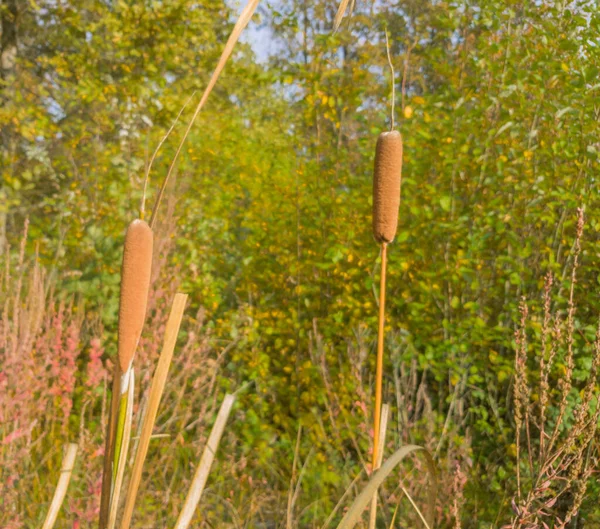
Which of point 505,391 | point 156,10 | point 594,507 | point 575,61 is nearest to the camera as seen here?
point 594,507

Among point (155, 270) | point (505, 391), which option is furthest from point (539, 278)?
point (155, 270)

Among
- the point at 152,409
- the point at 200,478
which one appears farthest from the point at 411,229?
the point at 152,409

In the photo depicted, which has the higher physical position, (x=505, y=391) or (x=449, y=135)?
(x=449, y=135)

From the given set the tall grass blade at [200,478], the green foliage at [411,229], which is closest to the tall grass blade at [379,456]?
the tall grass blade at [200,478]

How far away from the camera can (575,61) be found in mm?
2951

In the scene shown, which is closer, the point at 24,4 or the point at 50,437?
the point at 50,437

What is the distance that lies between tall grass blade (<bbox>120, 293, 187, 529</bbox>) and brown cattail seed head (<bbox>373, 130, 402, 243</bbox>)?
17 cm

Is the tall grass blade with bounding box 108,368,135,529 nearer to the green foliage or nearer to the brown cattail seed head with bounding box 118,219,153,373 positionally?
the brown cattail seed head with bounding box 118,219,153,373

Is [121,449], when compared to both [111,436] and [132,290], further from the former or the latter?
[132,290]

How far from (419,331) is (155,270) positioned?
1.33m

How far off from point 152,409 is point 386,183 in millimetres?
255

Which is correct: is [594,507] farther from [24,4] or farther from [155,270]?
[24,4]

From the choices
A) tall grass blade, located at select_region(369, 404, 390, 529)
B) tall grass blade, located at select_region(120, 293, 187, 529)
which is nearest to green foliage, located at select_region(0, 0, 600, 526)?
tall grass blade, located at select_region(369, 404, 390, 529)

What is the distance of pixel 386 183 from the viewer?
0.55 meters
